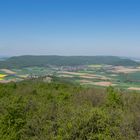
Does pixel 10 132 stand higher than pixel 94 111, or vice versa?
pixel 94 111

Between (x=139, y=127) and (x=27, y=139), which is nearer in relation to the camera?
(x=27, y=139)

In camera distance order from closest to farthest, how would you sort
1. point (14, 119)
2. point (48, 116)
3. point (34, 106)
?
point (14, 119)
point (48, 116)
point (34, 106)

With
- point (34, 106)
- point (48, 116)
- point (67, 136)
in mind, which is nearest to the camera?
point (67, 136)

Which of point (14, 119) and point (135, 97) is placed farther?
point (135, 97)

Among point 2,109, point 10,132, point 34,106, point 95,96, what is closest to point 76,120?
point 10,132

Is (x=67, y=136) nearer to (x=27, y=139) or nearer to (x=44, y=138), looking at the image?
(x=44, y=138)

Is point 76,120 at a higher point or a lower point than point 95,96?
higher

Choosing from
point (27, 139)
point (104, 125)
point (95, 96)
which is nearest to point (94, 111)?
point (104, 125)

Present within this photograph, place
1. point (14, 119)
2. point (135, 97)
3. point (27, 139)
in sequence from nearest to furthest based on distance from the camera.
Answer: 1. point (27, 139)
2. point (14, 119)
3. point (135, 97)

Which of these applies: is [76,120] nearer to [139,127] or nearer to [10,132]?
[10,132]
